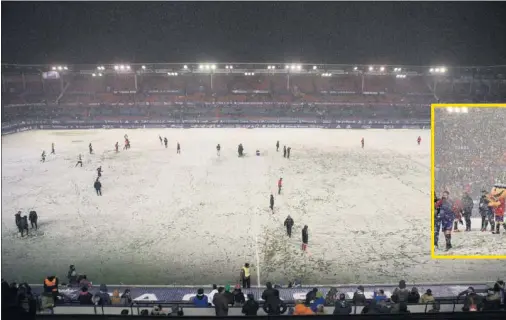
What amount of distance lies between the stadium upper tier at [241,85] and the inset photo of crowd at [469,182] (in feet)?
62.3

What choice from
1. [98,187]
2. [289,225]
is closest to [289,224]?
[289,225]

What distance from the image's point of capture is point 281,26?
61.3 metres

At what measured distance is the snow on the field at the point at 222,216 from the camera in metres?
12.9

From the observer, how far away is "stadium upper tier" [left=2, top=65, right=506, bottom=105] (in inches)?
2346

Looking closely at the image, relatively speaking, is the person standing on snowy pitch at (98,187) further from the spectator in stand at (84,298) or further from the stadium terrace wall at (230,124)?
the stadium terrace wall at (230,124)

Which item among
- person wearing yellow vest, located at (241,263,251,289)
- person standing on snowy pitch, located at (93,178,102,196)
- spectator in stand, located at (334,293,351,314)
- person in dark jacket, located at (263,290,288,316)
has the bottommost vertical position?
person wearing yellow vest, located at (241,263,251,289)

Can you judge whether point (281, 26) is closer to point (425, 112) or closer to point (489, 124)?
point (425, 112)

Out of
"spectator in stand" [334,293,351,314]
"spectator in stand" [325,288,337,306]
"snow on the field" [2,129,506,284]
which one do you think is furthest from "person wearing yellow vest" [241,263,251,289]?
"spectator in stand" [334,293,351,314]

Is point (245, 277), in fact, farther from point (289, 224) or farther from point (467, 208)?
point (467, 208)

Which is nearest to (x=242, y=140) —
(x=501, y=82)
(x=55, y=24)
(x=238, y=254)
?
(x=238, y=254)

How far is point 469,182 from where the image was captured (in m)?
26.7

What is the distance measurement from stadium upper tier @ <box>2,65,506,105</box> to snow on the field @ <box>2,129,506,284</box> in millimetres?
27664

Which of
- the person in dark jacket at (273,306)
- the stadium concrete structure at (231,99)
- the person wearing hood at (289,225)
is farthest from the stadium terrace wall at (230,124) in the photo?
the person in dark jacket at (273,306)

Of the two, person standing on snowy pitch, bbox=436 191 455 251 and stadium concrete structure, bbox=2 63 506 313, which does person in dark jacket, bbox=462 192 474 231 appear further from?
stadium concrete structure, bbox=2 63 506 313
